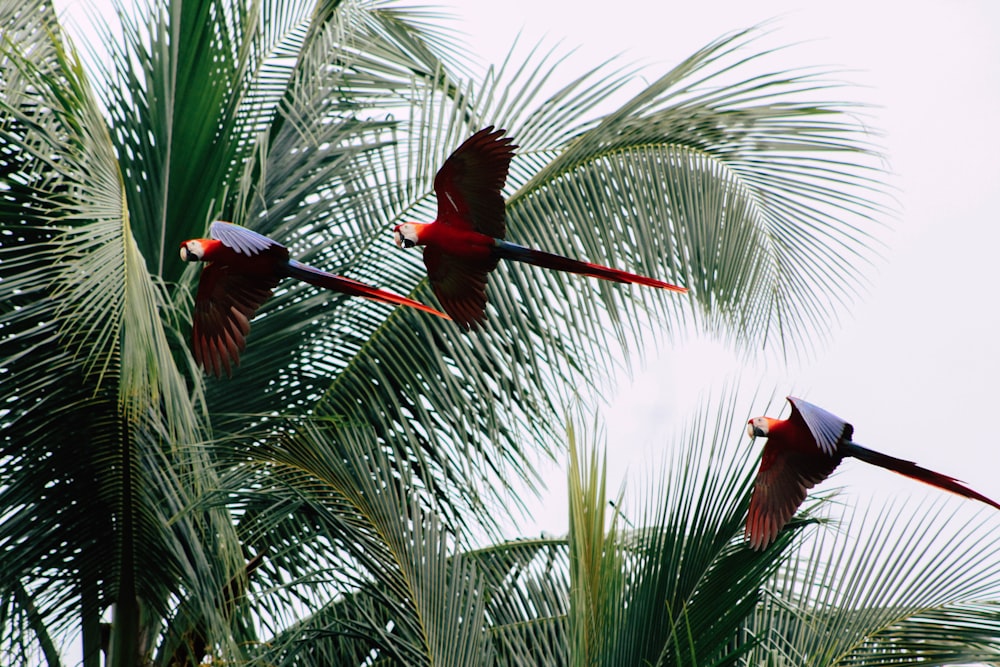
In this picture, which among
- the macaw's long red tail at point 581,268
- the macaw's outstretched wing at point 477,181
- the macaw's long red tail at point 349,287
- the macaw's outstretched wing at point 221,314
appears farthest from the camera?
the macaw's outstretched wing at point 221,314

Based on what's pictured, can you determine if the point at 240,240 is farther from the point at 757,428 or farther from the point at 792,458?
the point at 792,458

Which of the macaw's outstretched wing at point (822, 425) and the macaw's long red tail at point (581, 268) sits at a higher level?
the macaw's long red tail at point (581, 268)

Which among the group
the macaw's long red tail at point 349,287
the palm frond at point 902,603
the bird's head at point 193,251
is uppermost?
the bird's head at point 193,251

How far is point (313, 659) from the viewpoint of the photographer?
4996 mm

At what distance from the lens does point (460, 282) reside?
3379mm

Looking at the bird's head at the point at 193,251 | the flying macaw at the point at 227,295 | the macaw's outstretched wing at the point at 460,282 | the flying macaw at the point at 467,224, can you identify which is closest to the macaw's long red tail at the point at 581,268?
the flying macaw at the point at 467,224

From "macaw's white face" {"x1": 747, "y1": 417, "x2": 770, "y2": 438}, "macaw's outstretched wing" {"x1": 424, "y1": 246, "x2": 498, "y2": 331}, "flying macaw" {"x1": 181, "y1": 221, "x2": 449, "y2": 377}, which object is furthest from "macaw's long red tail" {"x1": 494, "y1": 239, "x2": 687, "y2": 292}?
"macaw's white face" {"x1": 747, "y1": 417, "x2": 770, "y2": 438}

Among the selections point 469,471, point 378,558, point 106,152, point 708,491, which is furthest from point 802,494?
point 106,152

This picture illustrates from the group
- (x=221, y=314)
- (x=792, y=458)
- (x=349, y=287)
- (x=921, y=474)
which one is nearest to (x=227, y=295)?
(x=221, y=314)

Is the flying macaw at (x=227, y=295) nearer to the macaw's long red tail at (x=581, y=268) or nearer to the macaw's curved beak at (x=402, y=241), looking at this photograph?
the macaw's curved beak at (x=402, y=241)

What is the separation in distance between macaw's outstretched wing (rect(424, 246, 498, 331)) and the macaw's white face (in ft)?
2.56

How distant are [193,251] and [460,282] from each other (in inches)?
27.7

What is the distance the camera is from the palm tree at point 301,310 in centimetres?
453

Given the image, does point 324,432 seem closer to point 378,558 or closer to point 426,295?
point 426,295
